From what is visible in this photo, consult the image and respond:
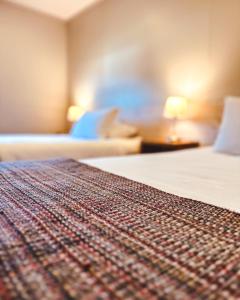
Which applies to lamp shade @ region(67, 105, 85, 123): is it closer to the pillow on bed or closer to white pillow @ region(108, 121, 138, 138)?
the pillow on bed

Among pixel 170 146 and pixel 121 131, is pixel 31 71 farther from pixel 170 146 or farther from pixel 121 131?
pixel 170 146

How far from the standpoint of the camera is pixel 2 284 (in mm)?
429

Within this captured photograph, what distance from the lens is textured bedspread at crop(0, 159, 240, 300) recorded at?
0.42 m

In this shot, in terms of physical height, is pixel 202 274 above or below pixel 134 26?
below

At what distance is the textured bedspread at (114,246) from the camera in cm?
42

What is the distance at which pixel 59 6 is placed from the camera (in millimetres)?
4059

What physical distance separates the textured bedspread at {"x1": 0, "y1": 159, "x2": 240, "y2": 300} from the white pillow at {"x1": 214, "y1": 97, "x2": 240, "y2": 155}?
3.94ft

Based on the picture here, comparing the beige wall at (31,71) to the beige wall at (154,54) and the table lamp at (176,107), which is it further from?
the table lamp at (176,107)

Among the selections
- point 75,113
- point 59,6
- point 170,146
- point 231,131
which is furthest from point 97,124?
point 59,6

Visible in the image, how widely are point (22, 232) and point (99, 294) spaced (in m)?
A: 0.29

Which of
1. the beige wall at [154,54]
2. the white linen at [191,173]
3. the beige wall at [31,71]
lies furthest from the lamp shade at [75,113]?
the white linen at [191,173]

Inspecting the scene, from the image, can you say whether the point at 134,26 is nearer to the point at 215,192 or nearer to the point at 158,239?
the point at 215,192

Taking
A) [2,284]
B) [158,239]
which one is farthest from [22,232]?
[158,239]

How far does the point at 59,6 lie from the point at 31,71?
104cm
